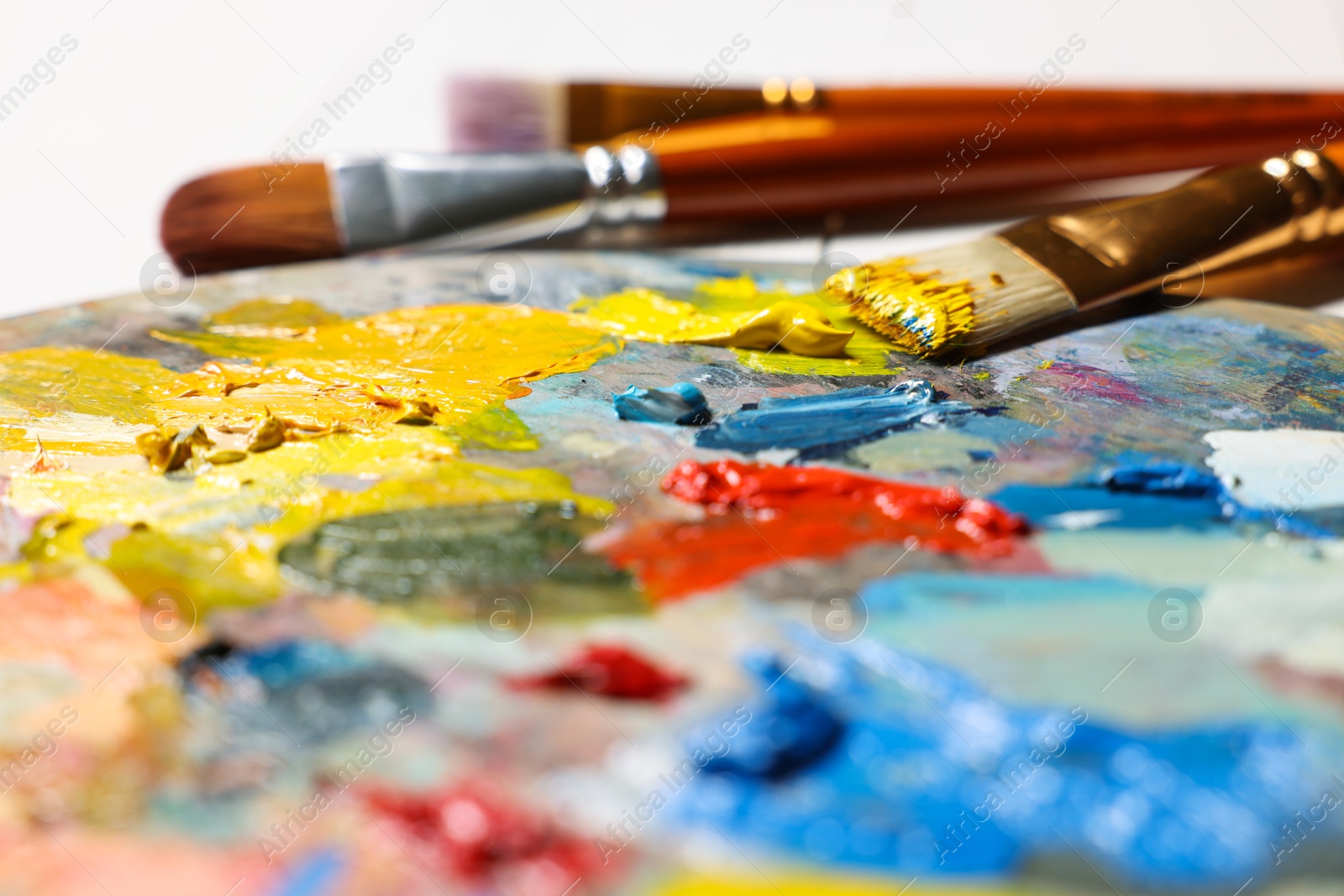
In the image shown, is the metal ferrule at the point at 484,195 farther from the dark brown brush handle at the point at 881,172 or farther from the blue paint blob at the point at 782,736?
the blue paint blob at the point at 782,736

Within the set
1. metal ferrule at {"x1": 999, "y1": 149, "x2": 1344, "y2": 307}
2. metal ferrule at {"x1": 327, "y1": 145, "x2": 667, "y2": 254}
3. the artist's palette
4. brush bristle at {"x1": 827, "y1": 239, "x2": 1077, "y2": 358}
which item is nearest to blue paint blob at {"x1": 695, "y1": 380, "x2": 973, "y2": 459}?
the artist's palette

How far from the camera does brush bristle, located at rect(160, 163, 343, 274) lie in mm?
1856

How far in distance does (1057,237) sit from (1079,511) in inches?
26.5

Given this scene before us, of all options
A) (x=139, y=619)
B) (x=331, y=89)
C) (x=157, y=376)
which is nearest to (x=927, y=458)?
(x=139, y=619)

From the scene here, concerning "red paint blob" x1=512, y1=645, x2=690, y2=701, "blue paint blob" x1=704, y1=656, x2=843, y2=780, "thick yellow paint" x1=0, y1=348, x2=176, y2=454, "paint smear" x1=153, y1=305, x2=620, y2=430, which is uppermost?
"blue paint blob" x1=704, y1=656, x2=843, y2=780

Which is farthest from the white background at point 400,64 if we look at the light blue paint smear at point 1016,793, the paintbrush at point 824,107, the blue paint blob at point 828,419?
the light blue paint smear at point 1016,793

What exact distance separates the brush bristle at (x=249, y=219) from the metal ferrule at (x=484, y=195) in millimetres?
38

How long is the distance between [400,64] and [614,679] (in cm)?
234

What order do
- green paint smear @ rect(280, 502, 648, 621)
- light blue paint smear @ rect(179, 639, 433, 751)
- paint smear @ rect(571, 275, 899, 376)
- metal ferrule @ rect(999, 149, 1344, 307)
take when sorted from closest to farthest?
light blue paint smear @ rect(179, 639, 433, 751) → green paint smear @ rect(280, 502, 648, 621) → paint smear @ rect(571, 275, 899, 376) → metal ferrule @ rect(999, 149, 1344, 307)

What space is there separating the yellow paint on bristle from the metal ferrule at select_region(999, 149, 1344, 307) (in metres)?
0.17

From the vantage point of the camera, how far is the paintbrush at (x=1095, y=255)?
1.51 m

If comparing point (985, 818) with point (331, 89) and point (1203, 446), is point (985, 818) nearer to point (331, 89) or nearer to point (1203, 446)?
point (1203, 446)

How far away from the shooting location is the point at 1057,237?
166 cm

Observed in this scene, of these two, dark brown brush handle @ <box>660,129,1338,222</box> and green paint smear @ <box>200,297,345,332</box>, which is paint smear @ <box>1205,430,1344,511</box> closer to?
dark brown brush handle @ <box>660,129,1338,222</box>
